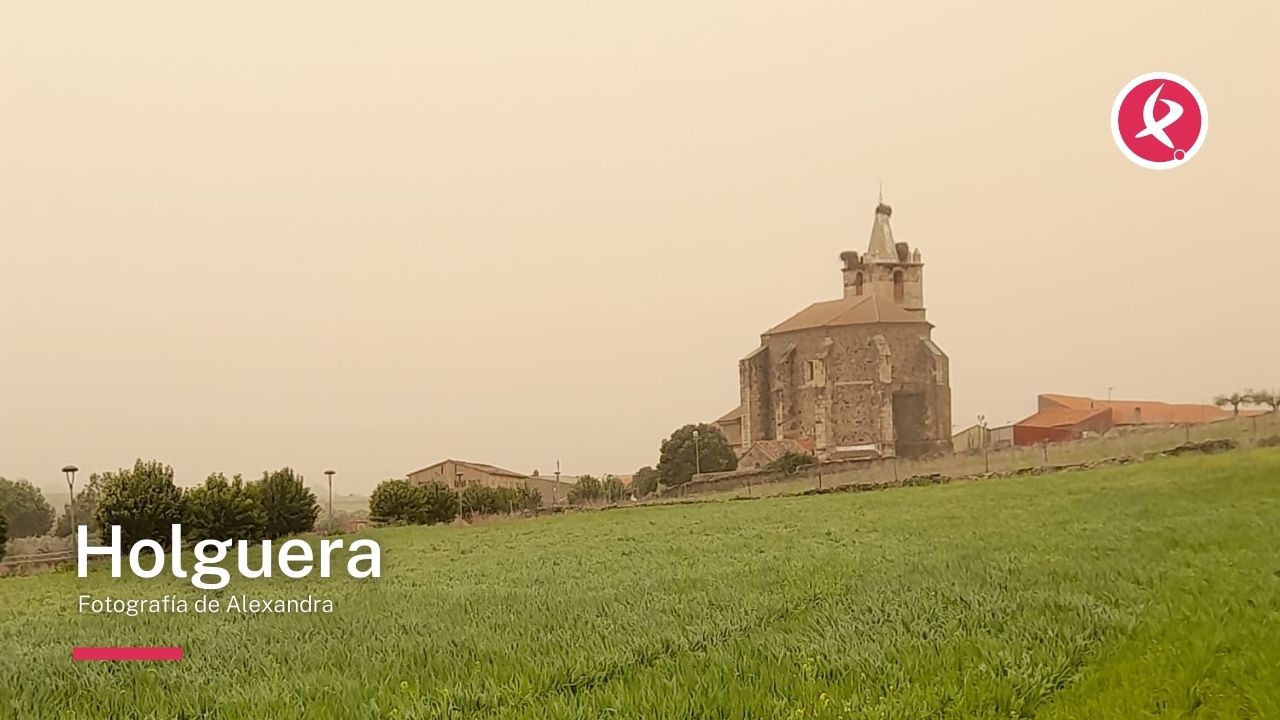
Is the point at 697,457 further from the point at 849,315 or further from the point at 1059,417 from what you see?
the point at 849,315

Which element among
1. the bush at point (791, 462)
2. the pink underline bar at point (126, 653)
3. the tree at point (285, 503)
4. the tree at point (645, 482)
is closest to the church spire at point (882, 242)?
the bush at point (791, 462)

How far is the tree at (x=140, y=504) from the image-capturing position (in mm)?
15883

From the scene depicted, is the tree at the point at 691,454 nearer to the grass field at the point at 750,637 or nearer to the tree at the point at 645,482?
the tree at the point at 645,482

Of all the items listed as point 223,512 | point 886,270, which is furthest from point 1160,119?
point 886,270

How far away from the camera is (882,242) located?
220ft

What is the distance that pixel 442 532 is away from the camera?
20891mm

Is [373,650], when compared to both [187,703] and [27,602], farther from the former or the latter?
[27,602]

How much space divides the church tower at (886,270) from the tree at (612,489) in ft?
116

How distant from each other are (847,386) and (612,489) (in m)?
22.0

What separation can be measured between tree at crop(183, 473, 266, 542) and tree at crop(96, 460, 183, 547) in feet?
0.83

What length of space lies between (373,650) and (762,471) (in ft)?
97.2

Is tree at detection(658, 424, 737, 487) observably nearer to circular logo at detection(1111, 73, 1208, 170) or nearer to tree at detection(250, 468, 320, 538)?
tree at detection(250, 468, 320, 538)

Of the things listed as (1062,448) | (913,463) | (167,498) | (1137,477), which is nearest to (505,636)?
(167,498)

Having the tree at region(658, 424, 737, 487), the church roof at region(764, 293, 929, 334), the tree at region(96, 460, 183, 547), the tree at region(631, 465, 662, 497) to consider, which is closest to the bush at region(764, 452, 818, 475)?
the tree at region(658, 424, 737, 487)
